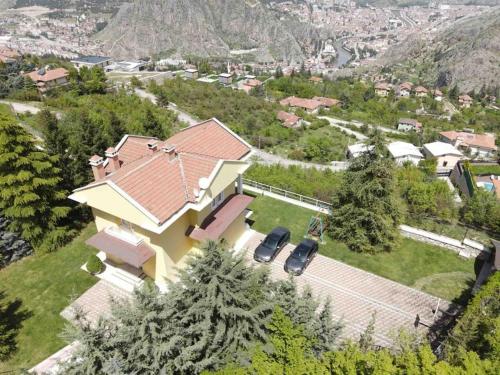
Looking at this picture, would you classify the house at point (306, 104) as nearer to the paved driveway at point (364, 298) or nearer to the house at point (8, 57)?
the house at point (8, 57)

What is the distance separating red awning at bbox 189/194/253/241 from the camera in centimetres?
1784

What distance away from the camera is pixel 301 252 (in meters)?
20.1

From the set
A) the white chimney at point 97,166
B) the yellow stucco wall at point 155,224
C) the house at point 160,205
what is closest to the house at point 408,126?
the house at point 160,205

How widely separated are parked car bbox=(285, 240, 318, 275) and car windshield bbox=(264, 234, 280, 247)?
1400mm

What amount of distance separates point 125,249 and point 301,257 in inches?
406

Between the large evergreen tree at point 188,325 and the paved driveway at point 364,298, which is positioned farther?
the paved driveway at point 364,298

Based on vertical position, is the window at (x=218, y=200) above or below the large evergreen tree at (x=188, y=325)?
below

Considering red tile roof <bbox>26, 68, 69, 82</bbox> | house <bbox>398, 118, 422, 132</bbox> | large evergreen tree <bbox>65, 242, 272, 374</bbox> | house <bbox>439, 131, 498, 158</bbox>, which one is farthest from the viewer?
house <bbox>398, 118, 422, 132</bbox>

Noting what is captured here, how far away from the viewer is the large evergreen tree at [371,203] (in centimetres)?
2062

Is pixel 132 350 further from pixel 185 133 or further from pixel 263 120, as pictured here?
pixel 263 120

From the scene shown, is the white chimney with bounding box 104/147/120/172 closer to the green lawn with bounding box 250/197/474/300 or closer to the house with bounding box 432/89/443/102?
the green lawn with bounding box 250/197/474/300

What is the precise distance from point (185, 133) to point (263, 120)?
54.4m

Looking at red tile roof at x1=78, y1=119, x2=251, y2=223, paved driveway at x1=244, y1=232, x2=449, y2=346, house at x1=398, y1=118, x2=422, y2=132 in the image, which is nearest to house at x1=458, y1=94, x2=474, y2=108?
house at x1=398, y1=118, x2=422, y2=132

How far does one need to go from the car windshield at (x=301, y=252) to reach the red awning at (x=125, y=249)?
8.66m
